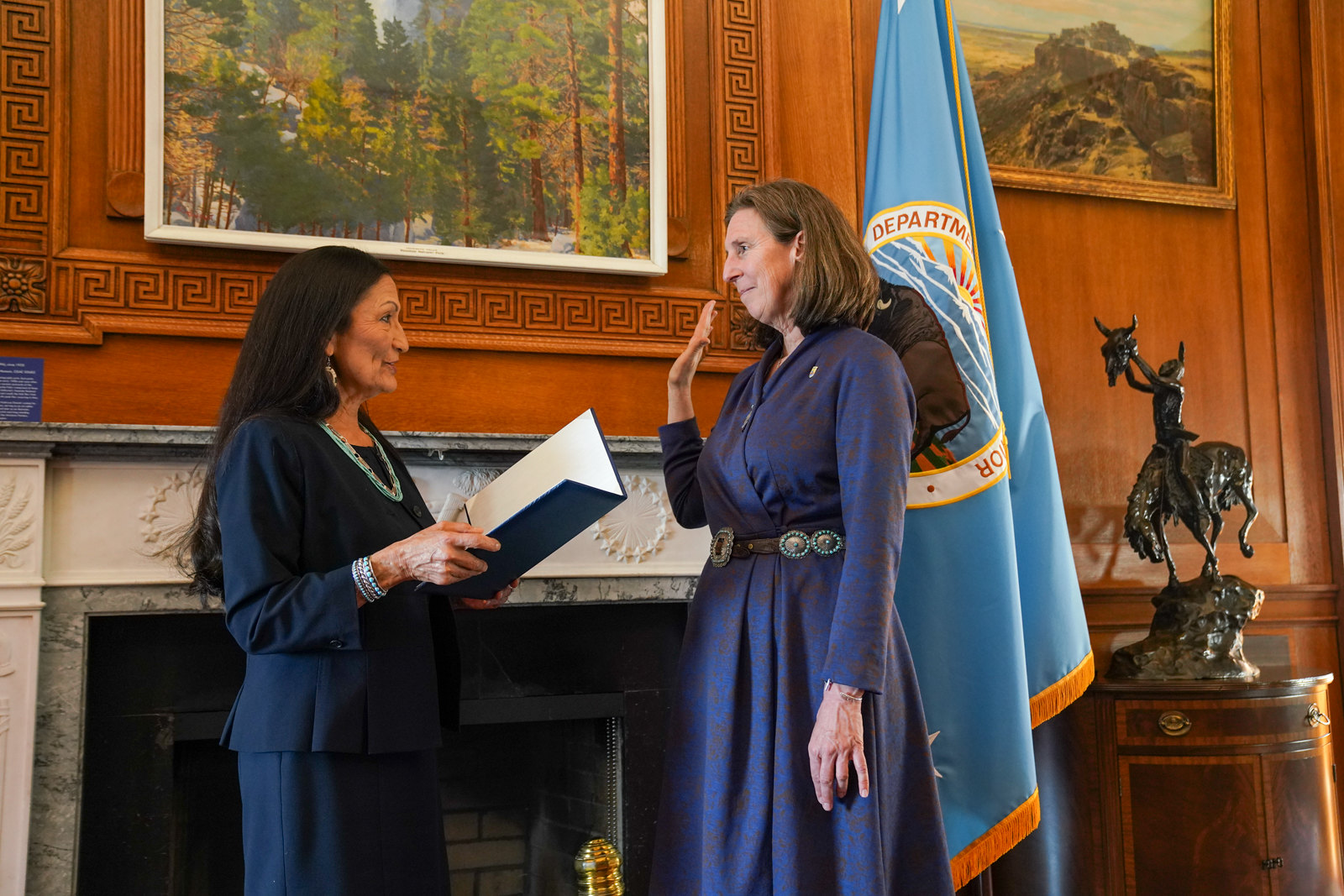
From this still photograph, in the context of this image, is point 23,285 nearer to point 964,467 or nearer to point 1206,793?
point 964,467

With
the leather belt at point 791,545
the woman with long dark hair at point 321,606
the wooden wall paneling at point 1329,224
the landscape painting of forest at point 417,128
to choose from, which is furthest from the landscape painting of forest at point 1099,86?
the woman with long dark hair at point 321,606

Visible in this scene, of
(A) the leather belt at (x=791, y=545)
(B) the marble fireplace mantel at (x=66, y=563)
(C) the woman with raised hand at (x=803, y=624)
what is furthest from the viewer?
(B) the marble fireplace mantel at (x=66, y=563)

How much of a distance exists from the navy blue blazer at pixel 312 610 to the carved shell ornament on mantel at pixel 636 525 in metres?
1.07

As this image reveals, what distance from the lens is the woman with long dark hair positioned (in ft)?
4.71

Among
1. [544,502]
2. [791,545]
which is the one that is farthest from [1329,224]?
[544,502]

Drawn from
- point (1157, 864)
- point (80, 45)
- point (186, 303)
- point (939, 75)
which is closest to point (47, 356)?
point (186, 303)

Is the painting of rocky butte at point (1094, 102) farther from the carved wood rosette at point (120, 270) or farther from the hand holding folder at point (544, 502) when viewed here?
the hand holding folder at point (544, 502)

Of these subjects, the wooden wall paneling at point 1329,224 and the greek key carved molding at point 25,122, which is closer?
the greek key carved molding at point 25,122

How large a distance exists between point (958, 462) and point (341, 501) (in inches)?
56.8

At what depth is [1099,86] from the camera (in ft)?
11.5

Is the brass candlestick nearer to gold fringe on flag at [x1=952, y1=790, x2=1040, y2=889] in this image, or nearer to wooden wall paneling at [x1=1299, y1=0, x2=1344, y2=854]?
gold fringe on flag at [x1=952, y1=790, x2=1040, y2=889]

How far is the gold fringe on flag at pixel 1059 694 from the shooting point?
96.9 inches

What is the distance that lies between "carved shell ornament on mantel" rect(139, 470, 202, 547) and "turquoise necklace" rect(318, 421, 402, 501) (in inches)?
32.4

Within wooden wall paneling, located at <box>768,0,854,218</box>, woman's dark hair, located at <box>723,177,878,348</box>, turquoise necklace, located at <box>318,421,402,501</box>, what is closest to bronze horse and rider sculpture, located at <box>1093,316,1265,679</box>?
wooden wall paneling, located at <box>768,0,854,218</box>
